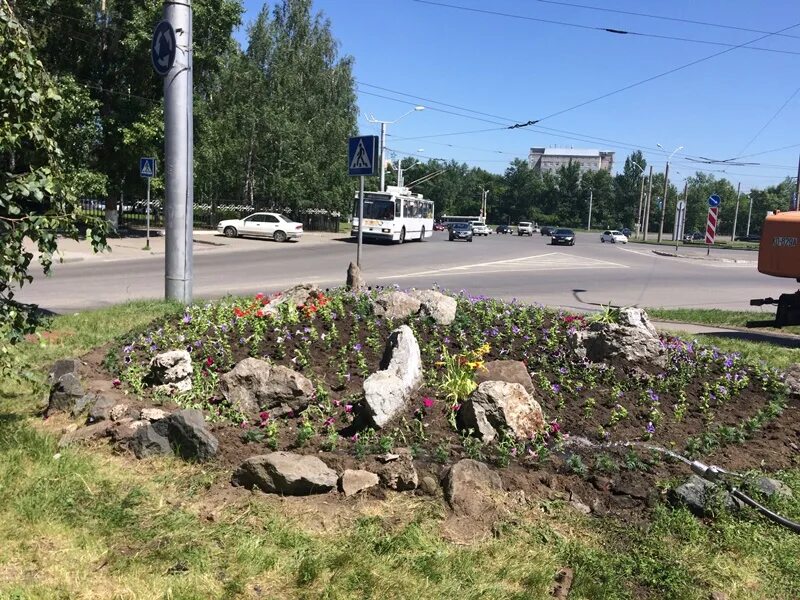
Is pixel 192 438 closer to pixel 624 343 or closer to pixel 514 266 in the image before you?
pixel 624 343

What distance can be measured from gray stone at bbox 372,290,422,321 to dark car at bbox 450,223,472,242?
134ft

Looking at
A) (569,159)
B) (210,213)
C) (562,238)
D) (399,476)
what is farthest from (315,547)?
(569,159)

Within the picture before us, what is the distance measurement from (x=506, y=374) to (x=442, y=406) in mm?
667

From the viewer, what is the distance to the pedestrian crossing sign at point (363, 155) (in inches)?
384

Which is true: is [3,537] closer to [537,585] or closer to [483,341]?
[537,585]

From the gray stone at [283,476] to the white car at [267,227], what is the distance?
31474mm

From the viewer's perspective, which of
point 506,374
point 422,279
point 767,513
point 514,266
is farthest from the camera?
point 514,266

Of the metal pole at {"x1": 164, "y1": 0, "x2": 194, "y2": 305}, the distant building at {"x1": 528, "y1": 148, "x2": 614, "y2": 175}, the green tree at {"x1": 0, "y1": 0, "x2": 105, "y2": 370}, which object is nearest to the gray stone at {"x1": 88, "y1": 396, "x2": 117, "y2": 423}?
the green tree at {"x1": 0, "y1": 0, "x2": 105, "y2": 370}

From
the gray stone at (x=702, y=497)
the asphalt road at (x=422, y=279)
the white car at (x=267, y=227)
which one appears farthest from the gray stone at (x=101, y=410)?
the white car at (x=267, y=227)

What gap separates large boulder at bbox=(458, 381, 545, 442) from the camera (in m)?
4.14

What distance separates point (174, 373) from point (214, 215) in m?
38.4

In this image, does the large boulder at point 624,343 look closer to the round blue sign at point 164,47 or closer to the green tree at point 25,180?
the green tree at point 25,180

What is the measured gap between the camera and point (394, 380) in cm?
442

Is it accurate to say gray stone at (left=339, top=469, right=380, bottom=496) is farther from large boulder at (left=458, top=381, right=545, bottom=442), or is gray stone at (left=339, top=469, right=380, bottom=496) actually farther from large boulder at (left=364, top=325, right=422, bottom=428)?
large boulder at (left=458, top=381, right=545, bottom=442)
